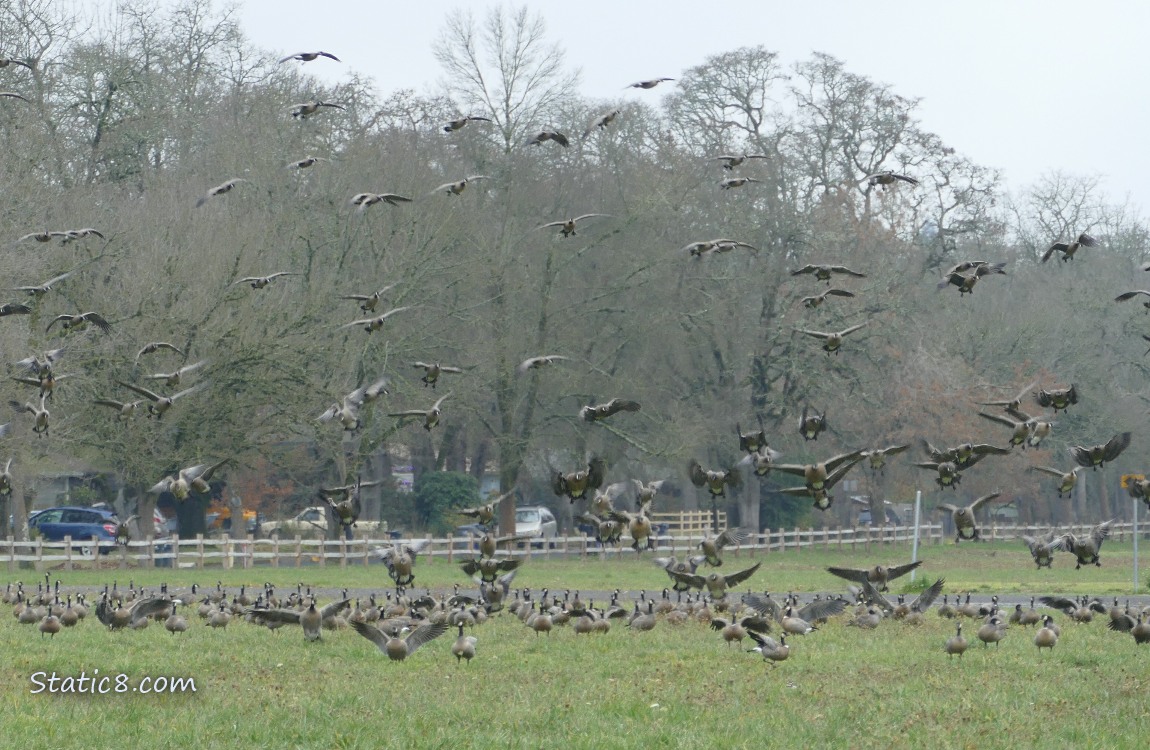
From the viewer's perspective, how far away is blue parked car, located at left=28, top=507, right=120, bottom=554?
52719 millimetres

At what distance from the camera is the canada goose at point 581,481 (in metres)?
18.7

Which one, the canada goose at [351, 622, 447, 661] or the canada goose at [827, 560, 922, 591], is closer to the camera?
the canada goose at [351, 622, 447, 661]

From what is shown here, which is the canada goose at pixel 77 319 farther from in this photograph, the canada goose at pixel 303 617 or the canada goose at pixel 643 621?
the canada goose at pixel 643 621

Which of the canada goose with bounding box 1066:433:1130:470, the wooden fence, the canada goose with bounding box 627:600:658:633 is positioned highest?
the canada goose with bounding box 1066:433:1130:470

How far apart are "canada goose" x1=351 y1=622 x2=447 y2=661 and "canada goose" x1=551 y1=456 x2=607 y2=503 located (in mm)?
2418

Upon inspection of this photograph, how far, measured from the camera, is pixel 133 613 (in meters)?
19.3

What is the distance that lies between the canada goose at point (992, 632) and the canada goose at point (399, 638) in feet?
21.1

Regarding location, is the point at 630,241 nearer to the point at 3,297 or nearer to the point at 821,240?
the point at 821,240

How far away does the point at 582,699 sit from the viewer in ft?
46.6

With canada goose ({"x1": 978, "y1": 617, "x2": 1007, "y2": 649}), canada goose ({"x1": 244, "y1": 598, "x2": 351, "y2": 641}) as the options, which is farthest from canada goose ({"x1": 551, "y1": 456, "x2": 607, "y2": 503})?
canada goose ({"x1": 978, "y1": 617, "x2": 1007, "y2": 649})

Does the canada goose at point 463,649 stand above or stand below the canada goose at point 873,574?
below

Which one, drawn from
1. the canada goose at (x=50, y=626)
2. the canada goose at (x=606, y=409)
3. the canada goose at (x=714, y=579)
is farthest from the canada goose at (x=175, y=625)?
the canada goose at (x=714, y=579)

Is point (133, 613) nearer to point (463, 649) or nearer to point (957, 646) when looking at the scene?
point (463, 649)

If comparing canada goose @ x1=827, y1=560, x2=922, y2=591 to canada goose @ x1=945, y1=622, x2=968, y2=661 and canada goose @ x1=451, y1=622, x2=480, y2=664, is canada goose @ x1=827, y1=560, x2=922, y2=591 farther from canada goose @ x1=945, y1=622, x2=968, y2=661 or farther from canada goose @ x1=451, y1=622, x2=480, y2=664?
canada goose @ x1=451, y1=622, x2=480, y2=664
